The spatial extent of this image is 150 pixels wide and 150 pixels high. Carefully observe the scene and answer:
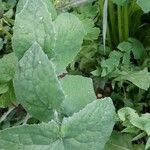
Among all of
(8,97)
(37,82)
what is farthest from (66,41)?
(8,97)

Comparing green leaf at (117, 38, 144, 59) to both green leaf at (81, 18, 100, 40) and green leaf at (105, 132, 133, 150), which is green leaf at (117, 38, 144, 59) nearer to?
green leaf at (81, 18, 100, 40)

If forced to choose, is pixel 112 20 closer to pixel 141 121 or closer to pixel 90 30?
pixel 90 30

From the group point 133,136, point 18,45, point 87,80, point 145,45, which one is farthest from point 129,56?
point 18,45

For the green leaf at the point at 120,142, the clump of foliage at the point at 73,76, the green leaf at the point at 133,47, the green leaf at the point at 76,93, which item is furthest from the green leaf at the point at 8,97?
the green leaf at the point at 133,47

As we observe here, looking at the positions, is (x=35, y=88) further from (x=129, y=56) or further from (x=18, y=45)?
(x=129, y=56)

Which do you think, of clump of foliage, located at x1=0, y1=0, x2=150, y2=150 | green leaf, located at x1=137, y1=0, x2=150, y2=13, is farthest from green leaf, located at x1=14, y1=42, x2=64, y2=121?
green leaf, located at x1=137, y1=0, x2=150, y2=13

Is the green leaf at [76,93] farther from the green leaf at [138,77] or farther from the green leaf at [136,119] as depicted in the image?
the green leaf at [138,77]
